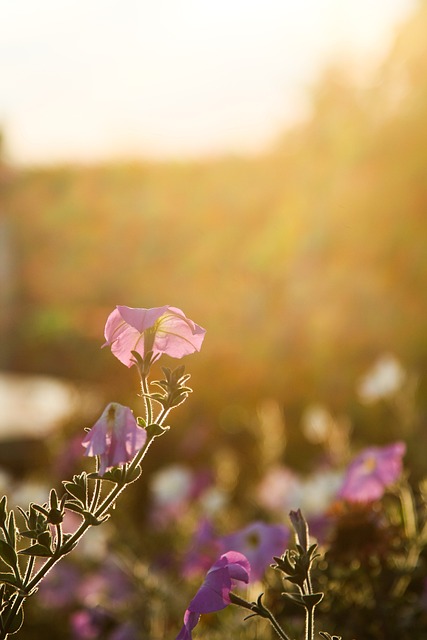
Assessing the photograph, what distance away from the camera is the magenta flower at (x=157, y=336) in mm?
725

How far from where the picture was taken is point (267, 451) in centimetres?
251

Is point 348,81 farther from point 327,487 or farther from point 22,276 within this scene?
point 22,276

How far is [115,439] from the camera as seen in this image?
64 centimetres

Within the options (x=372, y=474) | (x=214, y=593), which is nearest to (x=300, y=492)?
(x=372, y=474)

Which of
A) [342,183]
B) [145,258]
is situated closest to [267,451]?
[342,183]

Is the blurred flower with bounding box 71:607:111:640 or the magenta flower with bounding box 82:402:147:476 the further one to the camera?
the blurred flower with bounding box 71:607:111:640

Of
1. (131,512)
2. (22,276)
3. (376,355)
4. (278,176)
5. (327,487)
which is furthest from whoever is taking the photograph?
(22,276)

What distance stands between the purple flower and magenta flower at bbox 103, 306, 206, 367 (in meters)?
0.47

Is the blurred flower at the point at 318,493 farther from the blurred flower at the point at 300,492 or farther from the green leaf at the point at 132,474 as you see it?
the green leaf at the point at 132,474

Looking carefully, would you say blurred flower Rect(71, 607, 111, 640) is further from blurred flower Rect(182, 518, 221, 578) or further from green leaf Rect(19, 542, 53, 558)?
green leaf Rect(19, 542, 53, 558)

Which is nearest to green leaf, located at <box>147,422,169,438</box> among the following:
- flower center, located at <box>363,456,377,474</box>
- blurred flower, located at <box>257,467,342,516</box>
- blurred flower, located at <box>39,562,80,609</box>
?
flower center, located at <box>363,456,377,474</box>

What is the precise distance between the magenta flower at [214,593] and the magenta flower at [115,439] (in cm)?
18

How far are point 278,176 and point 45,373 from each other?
332cm

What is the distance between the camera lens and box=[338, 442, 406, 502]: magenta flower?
118cm
